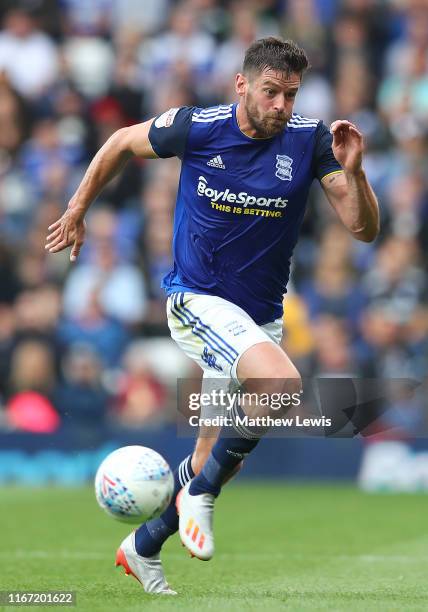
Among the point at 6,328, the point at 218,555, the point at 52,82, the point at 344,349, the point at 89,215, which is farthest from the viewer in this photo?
the point at 52,82

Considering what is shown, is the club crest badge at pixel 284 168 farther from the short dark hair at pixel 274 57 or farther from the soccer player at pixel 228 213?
the short dark hair at pixel 274 57

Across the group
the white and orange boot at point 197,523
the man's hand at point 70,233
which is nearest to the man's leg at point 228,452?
the white and orange boot at point 197,523

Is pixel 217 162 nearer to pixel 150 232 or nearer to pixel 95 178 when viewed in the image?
pixel 95 178

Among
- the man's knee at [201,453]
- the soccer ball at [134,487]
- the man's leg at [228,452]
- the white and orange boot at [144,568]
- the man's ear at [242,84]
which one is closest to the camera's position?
the man's leg at [228,452]

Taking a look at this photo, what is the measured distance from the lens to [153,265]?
51.0ft

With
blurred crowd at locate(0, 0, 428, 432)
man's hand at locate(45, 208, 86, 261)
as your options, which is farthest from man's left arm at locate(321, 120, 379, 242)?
blurred crowd at locate(0, 0, 428, 432)

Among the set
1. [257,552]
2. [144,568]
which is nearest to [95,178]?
[144,568]

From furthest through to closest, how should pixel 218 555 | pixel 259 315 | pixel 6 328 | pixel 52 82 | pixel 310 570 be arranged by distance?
pixel 52 82
pixel 6 328
pixel 218 555
pixel 310 570
pixel 259 315

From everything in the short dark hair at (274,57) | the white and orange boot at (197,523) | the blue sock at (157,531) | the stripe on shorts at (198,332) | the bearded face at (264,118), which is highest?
the short dark hair at (274,57)

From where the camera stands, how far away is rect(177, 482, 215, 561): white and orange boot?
7.02 meters

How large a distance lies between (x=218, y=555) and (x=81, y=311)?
21.2 ft

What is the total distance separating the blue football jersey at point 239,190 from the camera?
7.30m

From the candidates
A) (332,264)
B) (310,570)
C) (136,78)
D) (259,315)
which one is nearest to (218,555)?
(310,570)

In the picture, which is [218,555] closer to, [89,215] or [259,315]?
[259,315]
